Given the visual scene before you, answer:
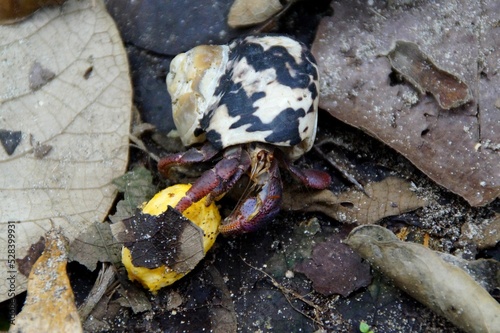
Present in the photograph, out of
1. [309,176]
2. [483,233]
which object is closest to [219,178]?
[309,176]

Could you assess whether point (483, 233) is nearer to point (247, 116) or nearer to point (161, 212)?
point (247, 116)

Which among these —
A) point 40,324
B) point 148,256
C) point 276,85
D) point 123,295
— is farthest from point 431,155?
point 40,324

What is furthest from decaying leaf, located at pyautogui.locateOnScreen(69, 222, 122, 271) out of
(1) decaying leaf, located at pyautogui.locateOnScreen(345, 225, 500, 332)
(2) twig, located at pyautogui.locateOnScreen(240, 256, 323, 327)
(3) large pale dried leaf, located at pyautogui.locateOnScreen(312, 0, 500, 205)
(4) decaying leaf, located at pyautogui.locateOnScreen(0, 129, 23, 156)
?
(3) large pale dried leaf, located at pyautogui.locateOnScreen(312, 0, 500, 205)

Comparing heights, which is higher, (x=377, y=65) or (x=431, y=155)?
(x=377, y=65)

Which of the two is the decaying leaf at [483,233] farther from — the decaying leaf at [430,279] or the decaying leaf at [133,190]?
the decaying leaf at [133,190]

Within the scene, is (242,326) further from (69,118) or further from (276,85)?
(69,118)

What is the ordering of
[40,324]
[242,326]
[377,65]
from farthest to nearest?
[377,65], [242,326], [40,324]

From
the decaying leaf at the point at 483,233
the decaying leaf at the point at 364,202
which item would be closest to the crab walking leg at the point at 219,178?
the decaying leaf at the point at 364,202
